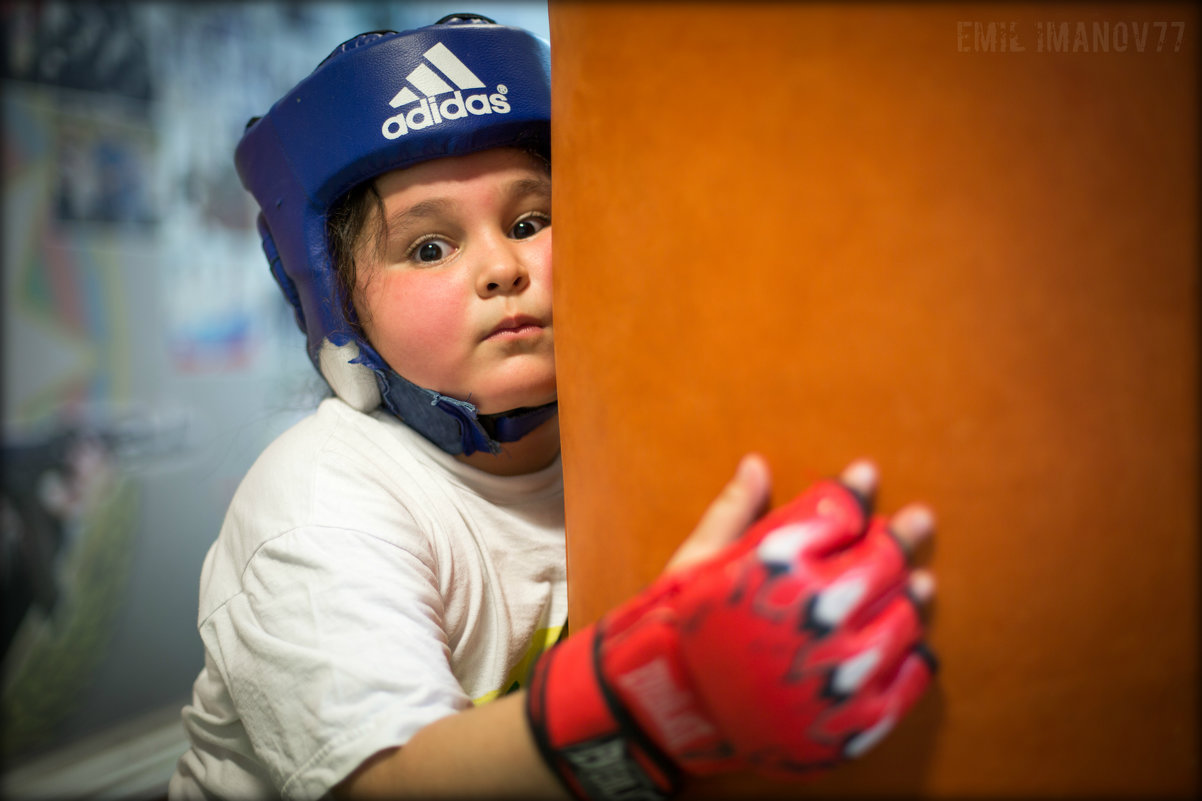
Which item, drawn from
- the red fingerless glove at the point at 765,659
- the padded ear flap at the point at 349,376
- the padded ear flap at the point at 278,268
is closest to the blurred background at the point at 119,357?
the padded ear flap at the point at 278,268

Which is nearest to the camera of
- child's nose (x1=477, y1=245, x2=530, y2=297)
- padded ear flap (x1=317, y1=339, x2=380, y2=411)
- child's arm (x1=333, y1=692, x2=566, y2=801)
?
child's arm (x1=333, y1=692, x2=566, y2=801)

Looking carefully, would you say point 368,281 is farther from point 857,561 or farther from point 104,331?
point 104,331

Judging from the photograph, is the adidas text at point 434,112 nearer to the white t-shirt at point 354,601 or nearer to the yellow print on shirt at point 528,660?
the white t-shirt at point 354,601

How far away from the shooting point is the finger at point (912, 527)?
461mm

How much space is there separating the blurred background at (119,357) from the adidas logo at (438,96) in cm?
83

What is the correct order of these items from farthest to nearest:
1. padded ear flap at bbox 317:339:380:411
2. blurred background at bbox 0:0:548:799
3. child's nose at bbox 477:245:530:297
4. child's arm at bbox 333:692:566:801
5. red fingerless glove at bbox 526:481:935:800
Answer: blurred background at bbox 0:0:548:799, padded ear flap at bbox 317:339:380:411, child's nose at bbox 477:245:530:297, child's arm at bbox 333:692:566:801, red fingerless glove at bbox 526:481:935:800

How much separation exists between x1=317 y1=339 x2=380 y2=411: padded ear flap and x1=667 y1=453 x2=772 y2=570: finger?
0.54 meters

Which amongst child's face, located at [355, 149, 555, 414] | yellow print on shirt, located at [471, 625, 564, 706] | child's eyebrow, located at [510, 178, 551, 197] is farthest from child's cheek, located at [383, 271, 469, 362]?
yellow print on shirt, located at [471, 625, 564, 706]

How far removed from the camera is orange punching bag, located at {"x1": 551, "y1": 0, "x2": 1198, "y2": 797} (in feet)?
1.49

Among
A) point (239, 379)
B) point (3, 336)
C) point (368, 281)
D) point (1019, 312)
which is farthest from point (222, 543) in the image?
point (239, 379)

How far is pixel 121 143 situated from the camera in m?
→ 1.82

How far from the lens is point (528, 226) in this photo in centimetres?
90

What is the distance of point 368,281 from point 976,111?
2.06 ft

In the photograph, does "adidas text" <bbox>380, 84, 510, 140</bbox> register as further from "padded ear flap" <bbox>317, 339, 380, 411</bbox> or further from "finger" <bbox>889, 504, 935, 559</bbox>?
"finger" <bbox>889, 504, 935, 559</bbox>
